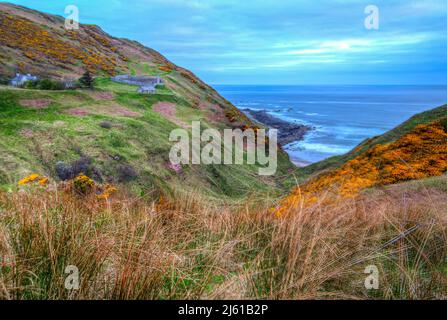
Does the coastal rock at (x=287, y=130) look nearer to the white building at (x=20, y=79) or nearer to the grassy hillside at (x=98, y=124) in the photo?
the grassy hillside at (x=98, y=124)

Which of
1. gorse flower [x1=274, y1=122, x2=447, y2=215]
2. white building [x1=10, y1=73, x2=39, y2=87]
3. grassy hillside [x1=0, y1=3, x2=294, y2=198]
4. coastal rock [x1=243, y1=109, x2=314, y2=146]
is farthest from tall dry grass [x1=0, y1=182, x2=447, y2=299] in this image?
coastal rock [x1=243, y1=109, x2=314, y2=146]

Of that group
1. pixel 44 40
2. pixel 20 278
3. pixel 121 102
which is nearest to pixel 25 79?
pixel 121 102

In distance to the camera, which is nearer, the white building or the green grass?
the green grass

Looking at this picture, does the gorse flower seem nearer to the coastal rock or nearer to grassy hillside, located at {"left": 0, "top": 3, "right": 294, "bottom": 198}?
grassy hillside, located at {"left": 0, "top": 3, "right": 294, "bottom": 198}

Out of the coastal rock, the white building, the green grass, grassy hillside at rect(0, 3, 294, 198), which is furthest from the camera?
the coastal rock

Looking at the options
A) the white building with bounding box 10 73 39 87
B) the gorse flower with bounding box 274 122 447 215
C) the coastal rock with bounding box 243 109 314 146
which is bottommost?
the gorse flower with bounding box 274 122 447 215

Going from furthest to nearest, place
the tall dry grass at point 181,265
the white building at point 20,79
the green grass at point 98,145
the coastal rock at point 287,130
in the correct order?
the coastal rock at point 287,130 → the white building at point 20,79 → the green grass at point 98,145 → the tall dry grass at point 181,265

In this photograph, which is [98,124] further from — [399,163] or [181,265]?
[181,265]

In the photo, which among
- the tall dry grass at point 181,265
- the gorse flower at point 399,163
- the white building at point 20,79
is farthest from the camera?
the white building at point 20,79

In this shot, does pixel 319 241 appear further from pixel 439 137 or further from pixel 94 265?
pixel 439 137

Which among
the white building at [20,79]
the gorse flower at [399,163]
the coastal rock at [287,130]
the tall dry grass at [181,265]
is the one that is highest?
the coastal rock at [287,130]

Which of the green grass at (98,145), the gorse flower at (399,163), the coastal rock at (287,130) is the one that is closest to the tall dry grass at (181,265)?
the gorse flower at (399,163)

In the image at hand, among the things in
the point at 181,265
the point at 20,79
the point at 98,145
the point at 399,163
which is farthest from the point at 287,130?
the point at 181,265

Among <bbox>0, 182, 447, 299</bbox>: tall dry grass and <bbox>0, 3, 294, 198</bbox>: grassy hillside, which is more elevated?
<bbox>0, 3, 294, 198</bbox>: grassy hillside
